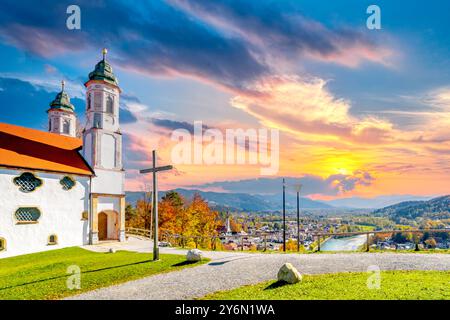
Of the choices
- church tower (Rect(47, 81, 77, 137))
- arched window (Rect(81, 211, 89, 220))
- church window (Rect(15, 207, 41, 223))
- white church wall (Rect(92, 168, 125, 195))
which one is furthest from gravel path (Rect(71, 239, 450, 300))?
church tower (Rect(47, 81, 77, 137))

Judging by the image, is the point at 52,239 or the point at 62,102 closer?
the point at 52,239

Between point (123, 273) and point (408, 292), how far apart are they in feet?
33.3

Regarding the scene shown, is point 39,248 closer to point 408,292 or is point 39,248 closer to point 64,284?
point 64,284

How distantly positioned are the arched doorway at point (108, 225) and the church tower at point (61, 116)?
16598 millimetres

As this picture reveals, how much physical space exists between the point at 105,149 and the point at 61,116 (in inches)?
646

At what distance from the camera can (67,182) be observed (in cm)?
2345

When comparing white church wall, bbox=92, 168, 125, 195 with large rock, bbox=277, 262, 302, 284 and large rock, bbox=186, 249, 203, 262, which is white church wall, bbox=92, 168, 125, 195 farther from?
large rock, bbox=277, 262, 302, 284

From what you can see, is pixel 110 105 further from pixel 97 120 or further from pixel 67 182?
pixel 67 182

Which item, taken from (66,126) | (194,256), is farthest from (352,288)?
(66,126)

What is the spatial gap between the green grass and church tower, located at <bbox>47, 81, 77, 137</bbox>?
37562 mm

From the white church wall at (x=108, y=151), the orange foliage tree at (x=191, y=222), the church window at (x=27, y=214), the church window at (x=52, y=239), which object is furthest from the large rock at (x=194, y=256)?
the orange foliage tree at (x=191, y=222)

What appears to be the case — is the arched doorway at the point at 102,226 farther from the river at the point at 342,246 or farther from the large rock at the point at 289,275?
the river at the point at 342,246

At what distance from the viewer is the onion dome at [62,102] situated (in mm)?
38031
